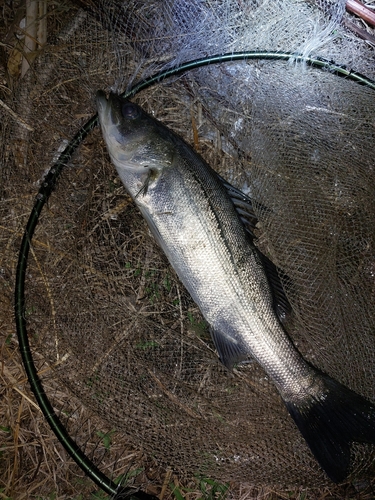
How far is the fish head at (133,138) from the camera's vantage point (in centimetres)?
203

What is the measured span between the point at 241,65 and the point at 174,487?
2503 millimetres

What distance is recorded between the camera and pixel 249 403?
2.23 meters

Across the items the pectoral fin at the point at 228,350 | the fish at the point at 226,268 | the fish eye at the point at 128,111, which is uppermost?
the fish eye at the point at 128,111

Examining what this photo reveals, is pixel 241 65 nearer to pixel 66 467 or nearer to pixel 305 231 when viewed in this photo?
pixel 305 231

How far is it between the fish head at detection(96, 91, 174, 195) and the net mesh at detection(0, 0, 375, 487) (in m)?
0.33

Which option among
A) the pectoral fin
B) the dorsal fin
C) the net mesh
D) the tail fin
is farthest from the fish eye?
the tail fin

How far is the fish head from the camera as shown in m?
2.03

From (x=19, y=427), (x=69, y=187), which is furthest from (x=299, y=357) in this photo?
(x=19, y=427)

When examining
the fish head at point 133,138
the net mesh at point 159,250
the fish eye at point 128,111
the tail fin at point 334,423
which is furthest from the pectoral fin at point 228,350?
the fish eye at point 128,111

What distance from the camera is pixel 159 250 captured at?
239 cm

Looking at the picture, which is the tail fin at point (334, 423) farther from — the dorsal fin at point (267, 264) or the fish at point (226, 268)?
the dorsal fin at point (267, 264)

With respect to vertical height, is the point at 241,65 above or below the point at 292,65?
below

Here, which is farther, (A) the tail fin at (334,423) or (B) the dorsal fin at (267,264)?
(B) the dorsal fin at (267,264)

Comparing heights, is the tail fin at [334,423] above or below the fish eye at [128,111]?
below
